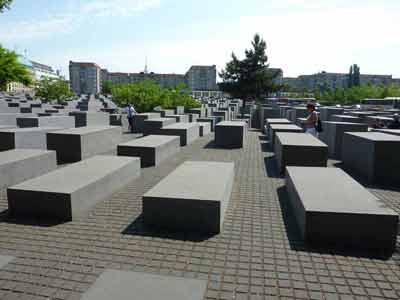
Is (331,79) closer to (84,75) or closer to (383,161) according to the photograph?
(84,75)

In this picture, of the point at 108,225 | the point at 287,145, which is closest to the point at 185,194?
the point at 108,225

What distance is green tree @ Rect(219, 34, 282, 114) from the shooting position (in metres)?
44.6

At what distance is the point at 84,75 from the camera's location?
173m

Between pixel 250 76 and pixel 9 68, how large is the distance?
2943 centimetres

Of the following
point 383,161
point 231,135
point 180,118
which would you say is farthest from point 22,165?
point 180,118

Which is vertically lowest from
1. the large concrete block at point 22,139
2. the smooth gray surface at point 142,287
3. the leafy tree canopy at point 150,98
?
the smooth gray surface at point 142,287

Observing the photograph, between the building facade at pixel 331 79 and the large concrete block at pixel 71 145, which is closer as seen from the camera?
the large concrete block at pixel 71 145

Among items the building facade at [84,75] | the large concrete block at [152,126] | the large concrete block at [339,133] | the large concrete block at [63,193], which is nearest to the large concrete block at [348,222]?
the large concrete block at [63,193]

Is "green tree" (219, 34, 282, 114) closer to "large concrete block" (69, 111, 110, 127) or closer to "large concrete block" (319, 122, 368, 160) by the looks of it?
"large concrete block" (69, 111, 110, 127)

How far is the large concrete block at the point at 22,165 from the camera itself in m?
8.07

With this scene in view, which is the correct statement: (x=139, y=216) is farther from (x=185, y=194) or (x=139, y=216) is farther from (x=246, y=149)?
(x=246, y=149)

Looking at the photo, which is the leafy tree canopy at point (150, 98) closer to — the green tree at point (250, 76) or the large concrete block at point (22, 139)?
the green tree at point (250, 76)

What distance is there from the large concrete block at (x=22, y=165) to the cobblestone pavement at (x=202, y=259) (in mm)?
1871

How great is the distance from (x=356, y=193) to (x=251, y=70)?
40.7 metres
